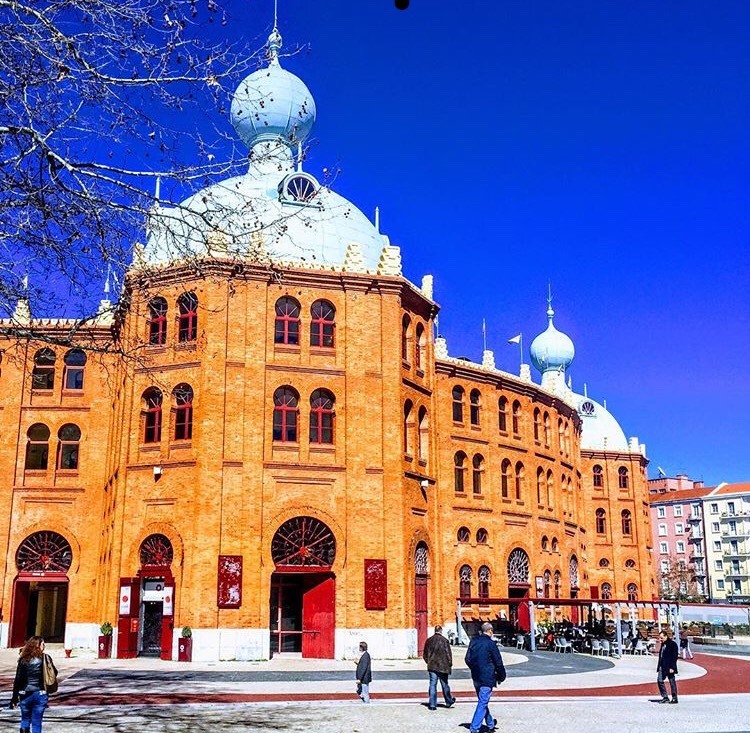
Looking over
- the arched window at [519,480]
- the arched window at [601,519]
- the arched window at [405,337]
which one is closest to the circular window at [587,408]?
the arched window at [601,519]

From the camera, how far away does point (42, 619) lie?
137 ft

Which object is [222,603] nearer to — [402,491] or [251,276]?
[402,491]

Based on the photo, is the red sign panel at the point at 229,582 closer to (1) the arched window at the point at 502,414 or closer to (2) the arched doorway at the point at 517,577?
(2) the arched doorway at the point at 517,577

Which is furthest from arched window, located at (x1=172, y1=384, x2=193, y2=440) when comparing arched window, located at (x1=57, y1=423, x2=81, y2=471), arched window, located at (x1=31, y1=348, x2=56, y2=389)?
arched window, located at (x1=31, y1=348, x2=56, y2=389)

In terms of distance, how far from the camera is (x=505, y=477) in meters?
46.4

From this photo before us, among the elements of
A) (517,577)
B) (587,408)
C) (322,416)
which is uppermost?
(587,408)

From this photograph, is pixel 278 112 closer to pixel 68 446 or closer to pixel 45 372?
pixel 45 372

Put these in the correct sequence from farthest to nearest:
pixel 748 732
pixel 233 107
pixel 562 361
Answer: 1. pixel 562 361
2. pixel 233 107
3. pixel 748 732

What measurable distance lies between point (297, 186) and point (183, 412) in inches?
441

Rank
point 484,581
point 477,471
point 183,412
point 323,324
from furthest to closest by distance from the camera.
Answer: point 477,471 → point 484,581 → point 323,324 → point 183,412

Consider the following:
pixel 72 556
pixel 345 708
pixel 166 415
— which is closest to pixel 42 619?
pixel 72 556

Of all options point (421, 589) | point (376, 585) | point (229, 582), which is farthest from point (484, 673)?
point (421, 589)

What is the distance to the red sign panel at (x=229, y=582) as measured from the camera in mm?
30375

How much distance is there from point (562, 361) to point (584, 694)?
146 ft
